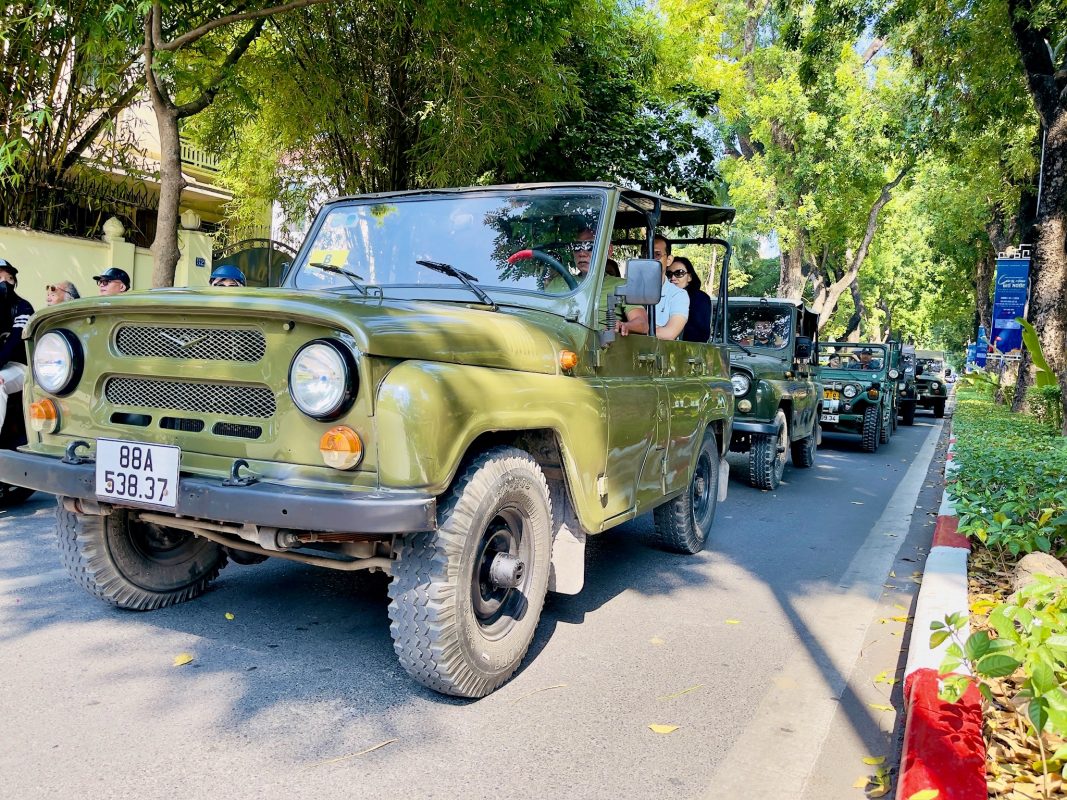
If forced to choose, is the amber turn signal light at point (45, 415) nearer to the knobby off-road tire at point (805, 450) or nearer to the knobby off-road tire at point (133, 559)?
the knobby off-road tire at point (133, 559)

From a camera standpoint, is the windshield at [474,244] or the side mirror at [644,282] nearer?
the side mirror at [644,282]

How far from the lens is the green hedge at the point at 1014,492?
4930 millimetres

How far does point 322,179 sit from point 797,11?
25.7 feet

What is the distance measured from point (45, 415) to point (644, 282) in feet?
8.42

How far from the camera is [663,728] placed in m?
3.07

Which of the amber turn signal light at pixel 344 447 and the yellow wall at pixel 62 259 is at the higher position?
the yellow wall at pixel 62 259

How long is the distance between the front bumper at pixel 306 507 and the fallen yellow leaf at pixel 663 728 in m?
1.15

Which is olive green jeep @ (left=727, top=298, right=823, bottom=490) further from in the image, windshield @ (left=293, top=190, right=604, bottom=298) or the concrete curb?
the concrete curb

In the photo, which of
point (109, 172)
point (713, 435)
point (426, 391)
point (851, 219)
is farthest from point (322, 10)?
point (851, 219)

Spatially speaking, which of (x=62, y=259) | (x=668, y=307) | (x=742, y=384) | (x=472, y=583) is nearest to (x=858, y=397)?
(x=742, y=384)

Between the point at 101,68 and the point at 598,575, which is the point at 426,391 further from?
the point at 101,68

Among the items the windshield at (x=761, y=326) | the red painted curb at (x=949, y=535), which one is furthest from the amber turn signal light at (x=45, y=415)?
the windshield at (x=761, y=326)

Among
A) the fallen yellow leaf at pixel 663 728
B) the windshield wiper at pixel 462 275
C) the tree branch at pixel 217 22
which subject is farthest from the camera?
the tree branch at pixel 217 22

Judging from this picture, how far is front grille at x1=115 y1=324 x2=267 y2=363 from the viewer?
9.69 feet
